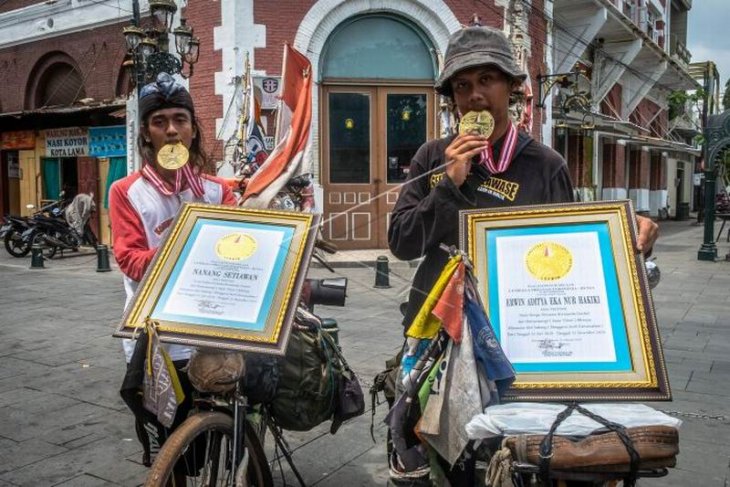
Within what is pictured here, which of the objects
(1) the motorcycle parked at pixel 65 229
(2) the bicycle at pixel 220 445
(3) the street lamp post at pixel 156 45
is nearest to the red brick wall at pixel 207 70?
(3) the street lamp post at pixel 156 45

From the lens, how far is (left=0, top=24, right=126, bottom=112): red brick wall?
15.6 meters

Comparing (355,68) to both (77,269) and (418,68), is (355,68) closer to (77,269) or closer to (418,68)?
(418,68)

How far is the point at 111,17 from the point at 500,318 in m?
15.8

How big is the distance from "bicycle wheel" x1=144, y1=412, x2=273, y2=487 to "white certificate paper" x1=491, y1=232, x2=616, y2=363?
1078 millimetres

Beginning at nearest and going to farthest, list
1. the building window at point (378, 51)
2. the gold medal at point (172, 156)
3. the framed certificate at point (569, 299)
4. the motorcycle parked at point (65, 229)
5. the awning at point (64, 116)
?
1. the framed certificate at point (569, 299)
2. the gold medal at point (172, 156)
3. the building window at point (378, 51)
4. the motorcycle parked at point (65, 229)
5. the awning at point (64, 116)

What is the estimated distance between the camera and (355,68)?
1339cm

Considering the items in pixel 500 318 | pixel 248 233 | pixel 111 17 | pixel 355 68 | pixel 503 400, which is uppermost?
pixel 111 17

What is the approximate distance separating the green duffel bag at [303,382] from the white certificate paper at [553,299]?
912 mm

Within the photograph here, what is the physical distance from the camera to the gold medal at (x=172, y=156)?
98.7 inches

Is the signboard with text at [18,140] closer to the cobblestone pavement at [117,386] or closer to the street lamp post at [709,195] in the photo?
the cobblestone pavement at [117,386]

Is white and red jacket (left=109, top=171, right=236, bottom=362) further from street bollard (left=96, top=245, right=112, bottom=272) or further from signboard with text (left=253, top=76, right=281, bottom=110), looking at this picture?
street bollard (left=96, top=245, right=112, bottom=272)

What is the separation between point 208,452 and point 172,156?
3.58 ft

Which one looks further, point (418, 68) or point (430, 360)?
point (418, 68)

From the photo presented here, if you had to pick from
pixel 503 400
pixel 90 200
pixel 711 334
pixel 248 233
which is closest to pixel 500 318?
pixel 503 400
